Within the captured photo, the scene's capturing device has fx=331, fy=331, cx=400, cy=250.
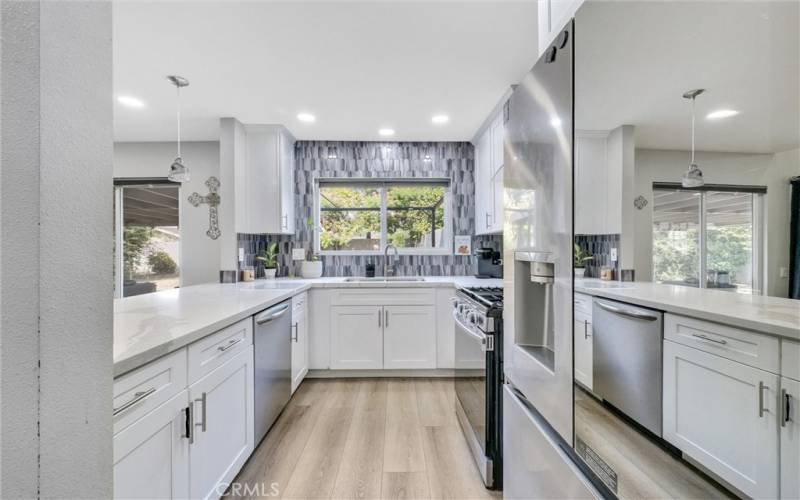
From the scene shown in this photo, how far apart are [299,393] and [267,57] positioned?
2462 mm

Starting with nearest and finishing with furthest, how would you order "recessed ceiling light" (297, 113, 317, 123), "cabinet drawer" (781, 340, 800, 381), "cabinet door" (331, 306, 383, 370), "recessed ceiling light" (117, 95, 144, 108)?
"cabinet drawer" (781, 340, 800, 381), "recessed ceiling light" (117, 95, 144, 108), "recessed ceiling light" (297, 113, 317, 123), "cabinet door" (331, 306, 383, 370)

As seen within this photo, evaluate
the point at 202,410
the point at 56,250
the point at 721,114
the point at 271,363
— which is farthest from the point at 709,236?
the point at 271,363

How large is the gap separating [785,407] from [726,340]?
0.07 metres

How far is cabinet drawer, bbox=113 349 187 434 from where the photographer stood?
0.89 m

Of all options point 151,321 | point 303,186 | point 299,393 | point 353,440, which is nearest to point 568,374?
point 151,321

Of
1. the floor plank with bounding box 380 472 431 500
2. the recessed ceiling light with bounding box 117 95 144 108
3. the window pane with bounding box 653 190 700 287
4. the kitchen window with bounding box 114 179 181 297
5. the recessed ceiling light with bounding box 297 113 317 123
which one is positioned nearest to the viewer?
the window pane with bounding box 653 190 700 287

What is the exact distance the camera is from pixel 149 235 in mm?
3660

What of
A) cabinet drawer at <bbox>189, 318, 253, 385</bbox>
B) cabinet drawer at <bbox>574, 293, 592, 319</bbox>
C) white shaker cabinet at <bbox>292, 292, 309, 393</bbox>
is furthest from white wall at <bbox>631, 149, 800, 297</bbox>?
white shaker cabinet at <bbox>292, 292, 309, 393</bbox>

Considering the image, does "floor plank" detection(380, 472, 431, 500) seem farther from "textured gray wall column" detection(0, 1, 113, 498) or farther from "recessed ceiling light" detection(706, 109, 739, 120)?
"recessed ceiling light" detection(706, 109, 739, 120)

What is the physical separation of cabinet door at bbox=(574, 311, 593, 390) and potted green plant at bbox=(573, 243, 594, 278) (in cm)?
8

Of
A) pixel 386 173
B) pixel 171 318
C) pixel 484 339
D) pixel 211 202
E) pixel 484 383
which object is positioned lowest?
pixel 484 383

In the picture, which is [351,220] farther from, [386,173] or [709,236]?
[709,236]

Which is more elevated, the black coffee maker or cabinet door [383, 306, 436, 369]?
the black coffee maker

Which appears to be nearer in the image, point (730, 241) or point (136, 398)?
point (730, 241)
